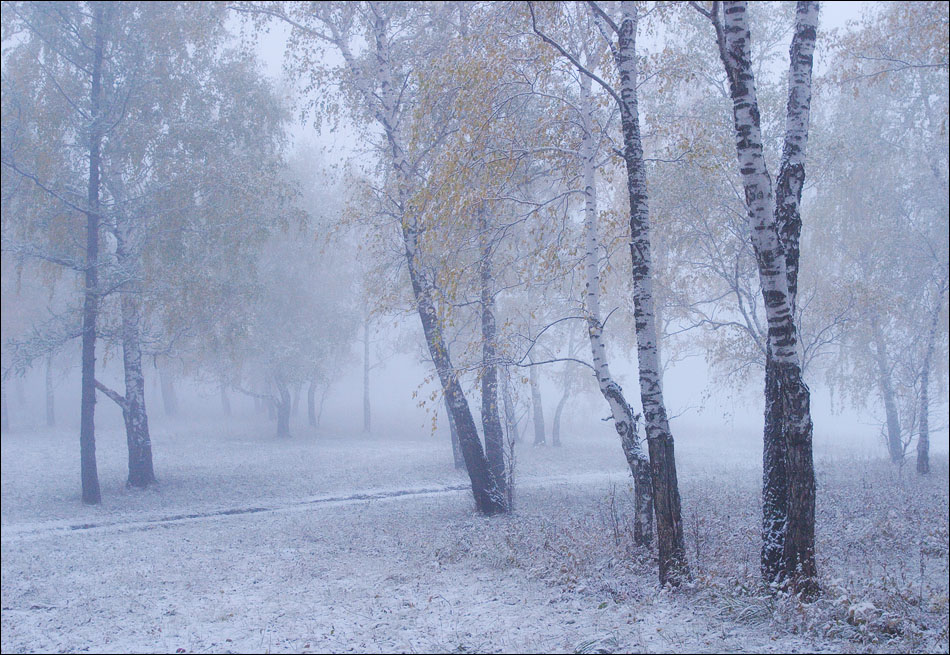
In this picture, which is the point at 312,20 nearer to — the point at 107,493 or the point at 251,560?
the point at 251,560

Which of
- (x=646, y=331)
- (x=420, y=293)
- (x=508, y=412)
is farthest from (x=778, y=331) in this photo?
(x=420, y=293)

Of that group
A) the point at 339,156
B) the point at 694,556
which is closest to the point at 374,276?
the point at 339,156

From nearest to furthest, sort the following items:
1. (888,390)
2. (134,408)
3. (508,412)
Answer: (508,412), (134,408), (888,390)

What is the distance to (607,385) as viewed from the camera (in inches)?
387

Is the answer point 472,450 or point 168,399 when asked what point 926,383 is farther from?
point 168,399

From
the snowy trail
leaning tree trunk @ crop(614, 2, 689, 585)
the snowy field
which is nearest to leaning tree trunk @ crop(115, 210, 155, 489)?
the snowy field

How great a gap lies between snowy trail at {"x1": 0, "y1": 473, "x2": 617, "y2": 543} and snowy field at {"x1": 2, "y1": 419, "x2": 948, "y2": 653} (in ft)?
0.29

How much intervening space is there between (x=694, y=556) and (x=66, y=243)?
53.4 ft

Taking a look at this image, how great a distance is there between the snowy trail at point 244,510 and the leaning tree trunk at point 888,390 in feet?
29.4

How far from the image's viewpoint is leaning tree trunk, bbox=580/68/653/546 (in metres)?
9.21

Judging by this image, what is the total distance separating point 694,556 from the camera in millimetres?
8570

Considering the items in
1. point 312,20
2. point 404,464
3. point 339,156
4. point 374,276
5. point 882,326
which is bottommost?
point 404,464

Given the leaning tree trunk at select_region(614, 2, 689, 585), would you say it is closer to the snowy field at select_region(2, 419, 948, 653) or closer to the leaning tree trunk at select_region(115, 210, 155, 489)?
the snowy field at select_region(2, 419, 948, 653)

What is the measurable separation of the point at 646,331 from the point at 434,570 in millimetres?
4519
